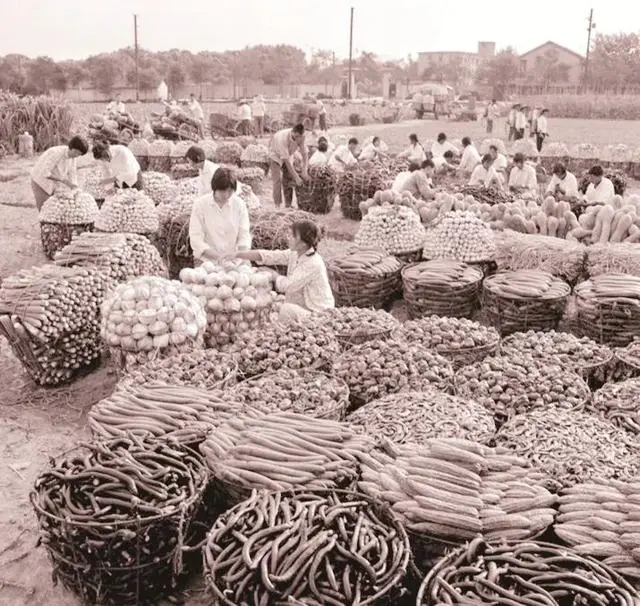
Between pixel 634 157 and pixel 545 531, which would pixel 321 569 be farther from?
pixel 634 157

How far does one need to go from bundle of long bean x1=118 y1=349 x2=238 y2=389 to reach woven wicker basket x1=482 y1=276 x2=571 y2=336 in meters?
3.00

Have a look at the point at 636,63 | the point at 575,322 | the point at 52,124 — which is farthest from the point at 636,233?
the point at 636,63

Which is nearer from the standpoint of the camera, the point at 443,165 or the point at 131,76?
the point at 443,165

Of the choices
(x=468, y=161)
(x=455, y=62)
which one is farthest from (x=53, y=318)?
(x=455, y=62)

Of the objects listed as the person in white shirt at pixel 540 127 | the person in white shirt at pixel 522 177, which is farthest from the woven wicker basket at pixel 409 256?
the person in white shirt at pixel 540 127

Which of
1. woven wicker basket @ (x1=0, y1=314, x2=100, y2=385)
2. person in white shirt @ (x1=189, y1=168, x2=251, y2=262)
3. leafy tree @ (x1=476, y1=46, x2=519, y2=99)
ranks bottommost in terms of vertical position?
woven wicker basket @ (x1=0, y1=314, x2=100, y2=385)

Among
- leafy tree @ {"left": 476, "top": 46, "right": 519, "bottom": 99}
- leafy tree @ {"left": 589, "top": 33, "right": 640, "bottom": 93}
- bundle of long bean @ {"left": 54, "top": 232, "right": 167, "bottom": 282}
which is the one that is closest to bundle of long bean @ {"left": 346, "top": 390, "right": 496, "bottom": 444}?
bundle of long bean @ {"left": 54, "top": 232, "right": 167, "bottom": 282}

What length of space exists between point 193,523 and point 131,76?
69399mm

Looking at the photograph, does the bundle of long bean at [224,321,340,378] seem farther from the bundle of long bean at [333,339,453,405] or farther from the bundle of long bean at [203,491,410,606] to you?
the bundle of long bean at [203,491,410,606]

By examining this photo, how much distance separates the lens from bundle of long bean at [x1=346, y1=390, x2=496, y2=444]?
417cm

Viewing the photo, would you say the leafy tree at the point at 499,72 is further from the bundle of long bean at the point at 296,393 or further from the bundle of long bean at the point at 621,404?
the bundle of long bean at the point at 296,393

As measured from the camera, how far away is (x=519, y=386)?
16.1 ft

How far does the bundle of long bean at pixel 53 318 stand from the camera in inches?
241

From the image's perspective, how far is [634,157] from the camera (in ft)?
62.6
